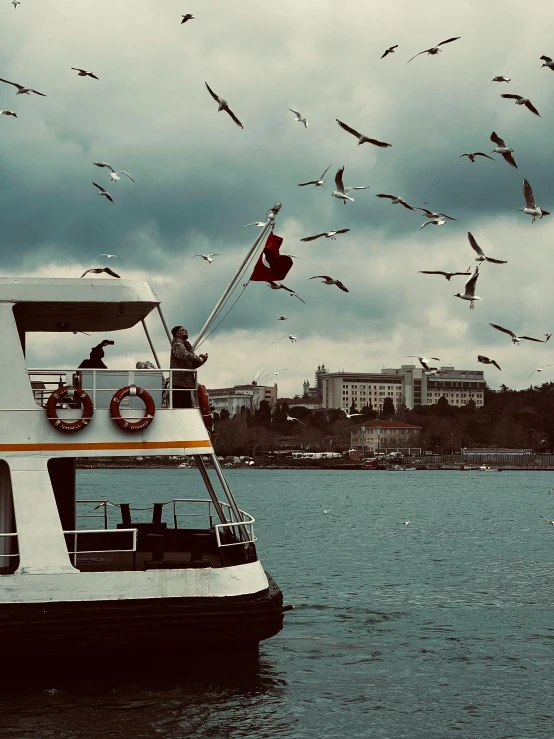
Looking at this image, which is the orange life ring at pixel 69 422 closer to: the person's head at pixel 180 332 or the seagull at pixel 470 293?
the person's head at pixel 180 332

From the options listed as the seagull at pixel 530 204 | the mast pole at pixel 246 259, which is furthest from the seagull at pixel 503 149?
the mast pole at pixel 246 259

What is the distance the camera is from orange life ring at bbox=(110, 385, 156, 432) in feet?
47.2

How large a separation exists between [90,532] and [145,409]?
1.96 m

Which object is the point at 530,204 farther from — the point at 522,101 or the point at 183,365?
the point at 183,365

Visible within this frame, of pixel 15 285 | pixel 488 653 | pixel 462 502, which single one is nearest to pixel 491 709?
pixel 488 653

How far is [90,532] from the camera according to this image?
13.4 meters

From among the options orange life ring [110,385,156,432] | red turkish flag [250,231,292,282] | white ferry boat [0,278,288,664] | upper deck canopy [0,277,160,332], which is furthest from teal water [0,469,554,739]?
red turkish flag [250,231,292,282]

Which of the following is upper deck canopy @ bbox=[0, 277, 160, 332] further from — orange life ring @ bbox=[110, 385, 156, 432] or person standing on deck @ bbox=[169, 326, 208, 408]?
orange life ring @ bbox=[110, 385, 156, 432]

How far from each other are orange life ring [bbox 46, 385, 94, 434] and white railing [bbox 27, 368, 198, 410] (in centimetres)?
13

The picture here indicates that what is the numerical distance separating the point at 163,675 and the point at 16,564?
2745mm

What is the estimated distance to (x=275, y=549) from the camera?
138 ft

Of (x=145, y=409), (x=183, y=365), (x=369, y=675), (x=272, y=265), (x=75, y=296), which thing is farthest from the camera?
(x=369, y=675)

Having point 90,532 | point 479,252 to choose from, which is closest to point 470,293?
point 479,252

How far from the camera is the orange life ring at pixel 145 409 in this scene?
1439cm
